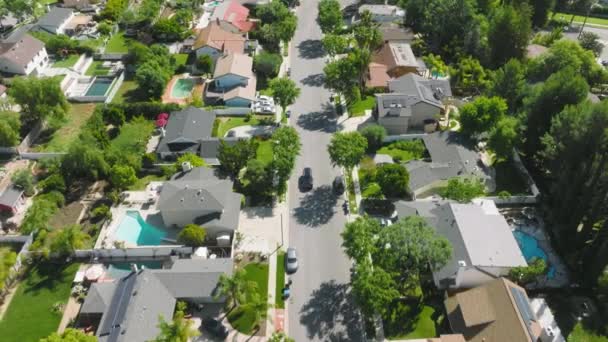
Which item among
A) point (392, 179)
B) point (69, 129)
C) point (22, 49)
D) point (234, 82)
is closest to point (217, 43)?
point (234, 82)

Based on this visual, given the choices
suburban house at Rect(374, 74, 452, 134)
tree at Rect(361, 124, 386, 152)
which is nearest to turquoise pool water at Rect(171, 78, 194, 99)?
tree at Rect(361, 124, 386, 152)

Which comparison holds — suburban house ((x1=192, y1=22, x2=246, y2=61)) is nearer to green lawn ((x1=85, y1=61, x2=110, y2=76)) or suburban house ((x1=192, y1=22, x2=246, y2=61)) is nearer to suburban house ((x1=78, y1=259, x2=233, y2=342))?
green lawn ((x1=85, y1=61, x2=110, y2=76))

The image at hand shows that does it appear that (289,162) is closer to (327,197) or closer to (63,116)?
(327,197)

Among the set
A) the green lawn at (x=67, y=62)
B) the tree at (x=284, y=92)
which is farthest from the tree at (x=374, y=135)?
the green lawn at (x=67, y=62)

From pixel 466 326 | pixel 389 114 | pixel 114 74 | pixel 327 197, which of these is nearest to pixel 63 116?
pixel 114 74

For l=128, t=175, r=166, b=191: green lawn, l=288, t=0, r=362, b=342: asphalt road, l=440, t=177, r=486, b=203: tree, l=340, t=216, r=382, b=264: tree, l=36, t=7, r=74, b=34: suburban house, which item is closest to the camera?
l=288, t=0, r=362, b=342: asphalt road

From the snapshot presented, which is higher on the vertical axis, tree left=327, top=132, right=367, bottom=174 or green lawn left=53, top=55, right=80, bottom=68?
tree left=327, top=132, right=367, bottom=174

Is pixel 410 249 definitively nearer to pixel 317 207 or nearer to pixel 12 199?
pixel 317 207
